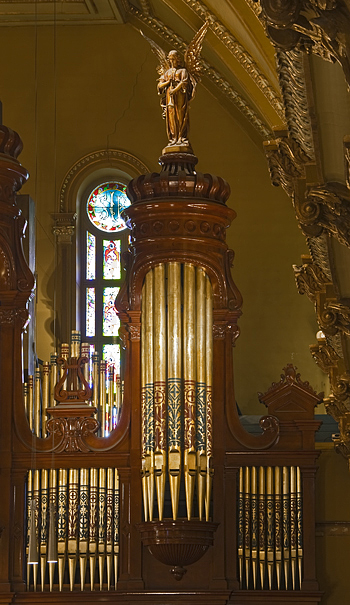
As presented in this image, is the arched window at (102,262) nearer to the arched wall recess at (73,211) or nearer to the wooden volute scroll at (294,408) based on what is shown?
the arched wall recess at (73,211)

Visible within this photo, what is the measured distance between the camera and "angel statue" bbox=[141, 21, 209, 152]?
16000mm

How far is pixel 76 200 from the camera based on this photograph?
21859 mm

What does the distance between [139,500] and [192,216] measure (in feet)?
10.6

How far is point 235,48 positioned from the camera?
65.0ft

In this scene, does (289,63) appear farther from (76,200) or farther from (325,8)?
(76,200)

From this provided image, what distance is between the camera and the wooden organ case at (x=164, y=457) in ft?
47.8

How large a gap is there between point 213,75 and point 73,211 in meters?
3.11

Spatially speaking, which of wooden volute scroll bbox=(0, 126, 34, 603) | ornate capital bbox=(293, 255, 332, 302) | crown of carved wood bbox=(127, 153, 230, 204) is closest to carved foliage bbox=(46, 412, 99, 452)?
wooden volute scroll bbox=(0, 126, 34, 603)

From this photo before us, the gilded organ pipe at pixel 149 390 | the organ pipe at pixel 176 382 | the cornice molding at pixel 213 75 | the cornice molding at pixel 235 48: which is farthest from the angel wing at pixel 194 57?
the cornice molding at pixel 213 75

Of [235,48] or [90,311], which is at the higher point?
[235,48]

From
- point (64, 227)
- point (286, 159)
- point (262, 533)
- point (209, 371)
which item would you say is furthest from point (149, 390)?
point (64, 227)

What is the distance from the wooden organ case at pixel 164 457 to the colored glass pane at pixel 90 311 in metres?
6.12

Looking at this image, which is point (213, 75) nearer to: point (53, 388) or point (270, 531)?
point (53, 388)

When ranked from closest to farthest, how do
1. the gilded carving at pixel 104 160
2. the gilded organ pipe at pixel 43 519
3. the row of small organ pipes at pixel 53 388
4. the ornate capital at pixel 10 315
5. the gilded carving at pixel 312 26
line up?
the gilded carving at pixel 312 26
the gilded organ pipe at pixel 43 519
the row of small organ pipes at pixel 53 388
the ornate capital at pixel 10 315
the gilded carving at pixel 104 160
